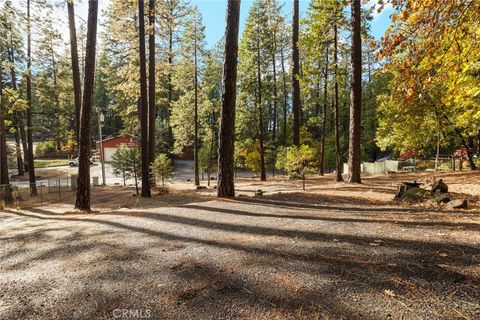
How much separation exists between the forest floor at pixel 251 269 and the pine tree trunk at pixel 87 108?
4.40 meters

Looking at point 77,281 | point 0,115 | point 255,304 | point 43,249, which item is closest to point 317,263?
point 255,304

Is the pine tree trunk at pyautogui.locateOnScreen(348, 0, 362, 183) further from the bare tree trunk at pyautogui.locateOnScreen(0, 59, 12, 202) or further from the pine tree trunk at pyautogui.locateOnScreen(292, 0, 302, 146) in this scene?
the bare tree trunk at pyautogui.locateOnScreen(0, 59, 12, 202)

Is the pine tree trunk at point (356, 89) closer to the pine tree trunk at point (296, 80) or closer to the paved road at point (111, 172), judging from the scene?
the pine tree trunk at point (296, 80)

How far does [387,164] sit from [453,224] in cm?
2207

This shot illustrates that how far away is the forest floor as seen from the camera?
2.19m

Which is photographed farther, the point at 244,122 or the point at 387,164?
the point at 244,122

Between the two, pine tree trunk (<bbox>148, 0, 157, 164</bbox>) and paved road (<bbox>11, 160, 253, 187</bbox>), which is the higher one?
pine tree trunk (<bbox>148, 0, 157, 164</bbox>)

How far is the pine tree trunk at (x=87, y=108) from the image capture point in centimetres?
874

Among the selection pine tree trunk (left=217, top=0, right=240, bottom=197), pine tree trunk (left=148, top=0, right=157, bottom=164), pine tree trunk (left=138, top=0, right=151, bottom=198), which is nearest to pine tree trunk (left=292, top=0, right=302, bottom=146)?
pine tree trunk (left=148, top=0, right=157, bottom=164)

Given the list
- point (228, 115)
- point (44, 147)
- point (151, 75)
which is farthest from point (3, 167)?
point (44, 147)

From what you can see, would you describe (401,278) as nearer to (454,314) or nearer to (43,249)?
(454,314)

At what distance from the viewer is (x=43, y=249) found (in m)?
3.95

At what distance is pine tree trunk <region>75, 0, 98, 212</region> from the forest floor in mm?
4398

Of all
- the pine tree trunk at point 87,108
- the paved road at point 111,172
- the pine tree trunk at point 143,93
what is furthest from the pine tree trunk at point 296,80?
the paved road at point 111,172
